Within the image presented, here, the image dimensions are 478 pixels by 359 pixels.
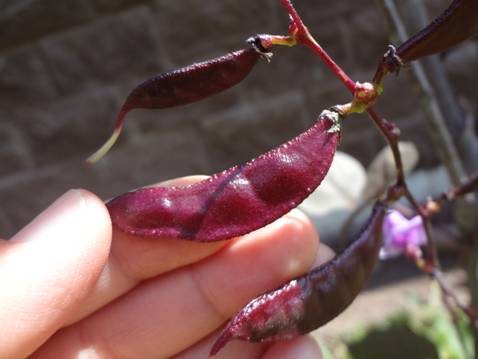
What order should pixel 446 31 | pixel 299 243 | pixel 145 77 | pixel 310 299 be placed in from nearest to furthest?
pixel 446 31, pixel 310 299, pixel 299 243, pixel 145 77

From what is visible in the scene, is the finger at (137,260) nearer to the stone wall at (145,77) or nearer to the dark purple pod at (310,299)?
the dark purple pod at (310,299)

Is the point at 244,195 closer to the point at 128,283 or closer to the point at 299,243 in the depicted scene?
the point at 299,243

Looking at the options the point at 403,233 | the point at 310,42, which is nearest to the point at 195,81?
the point at 310,42

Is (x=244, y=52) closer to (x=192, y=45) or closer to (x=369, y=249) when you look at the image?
(x=369, y=249)

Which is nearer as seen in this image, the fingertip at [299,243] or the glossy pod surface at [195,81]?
the glossy pod surface at [195,81]

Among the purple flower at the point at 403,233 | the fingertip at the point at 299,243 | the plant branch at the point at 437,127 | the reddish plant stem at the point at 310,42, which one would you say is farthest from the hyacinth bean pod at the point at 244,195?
the purple flower at the point at 403,233

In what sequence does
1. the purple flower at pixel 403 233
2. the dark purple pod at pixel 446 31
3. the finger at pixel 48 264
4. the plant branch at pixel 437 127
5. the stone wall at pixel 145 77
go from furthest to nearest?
the stone wall at pixel 145 77 → the purple flower at pixel 403 233 → the plant branch at pixel 437 127 → the finger at pixel 48 264 → the dark purple pod at pixel 446 31

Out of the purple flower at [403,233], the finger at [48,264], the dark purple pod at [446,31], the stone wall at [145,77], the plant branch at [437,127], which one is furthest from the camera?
the stone wall at [145,77]

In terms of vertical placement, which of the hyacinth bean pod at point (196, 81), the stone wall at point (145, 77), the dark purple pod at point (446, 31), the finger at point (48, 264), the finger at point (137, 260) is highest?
the hyacinth bean pod at point (196, 81)
